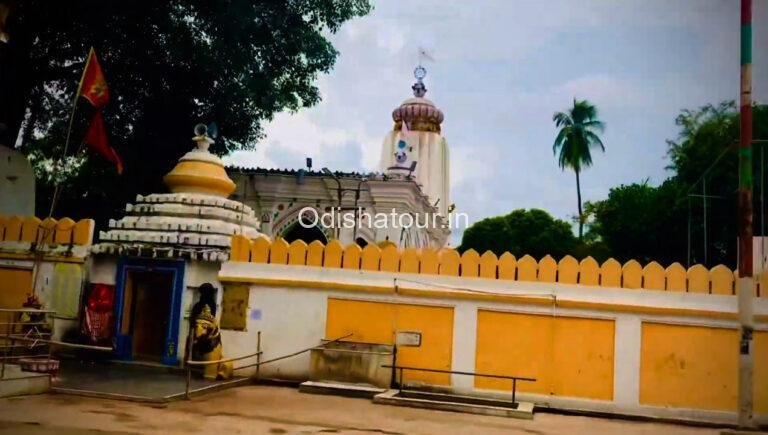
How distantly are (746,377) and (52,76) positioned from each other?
1605 centimetres

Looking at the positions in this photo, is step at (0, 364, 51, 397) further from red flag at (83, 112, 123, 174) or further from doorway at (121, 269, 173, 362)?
red flag at (83, 112, 123, 174)

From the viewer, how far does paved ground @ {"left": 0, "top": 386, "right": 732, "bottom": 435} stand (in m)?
7.64

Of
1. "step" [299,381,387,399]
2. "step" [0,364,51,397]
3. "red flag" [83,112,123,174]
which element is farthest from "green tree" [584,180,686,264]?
"step" [0,364,51,397]

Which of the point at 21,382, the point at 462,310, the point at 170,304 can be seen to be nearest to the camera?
the point at 21,382

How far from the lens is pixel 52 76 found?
56.3 ft

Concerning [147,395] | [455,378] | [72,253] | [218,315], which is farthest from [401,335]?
[72,253]

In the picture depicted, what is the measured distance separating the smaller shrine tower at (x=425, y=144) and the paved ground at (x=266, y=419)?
25.7 metres

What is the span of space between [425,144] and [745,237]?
27383 millimetres

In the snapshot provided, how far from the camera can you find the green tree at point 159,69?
16.2 m

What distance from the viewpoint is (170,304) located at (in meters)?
12.3

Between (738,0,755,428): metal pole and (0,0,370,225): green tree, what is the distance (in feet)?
39.0

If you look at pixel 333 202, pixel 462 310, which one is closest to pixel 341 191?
pixel 333 202

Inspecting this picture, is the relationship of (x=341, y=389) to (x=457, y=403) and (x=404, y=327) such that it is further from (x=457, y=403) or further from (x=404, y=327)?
(x=457, y=403)

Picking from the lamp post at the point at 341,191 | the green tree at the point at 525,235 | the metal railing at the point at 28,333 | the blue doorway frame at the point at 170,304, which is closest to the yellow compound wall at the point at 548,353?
the blue doorway frame at the point at 170,304
